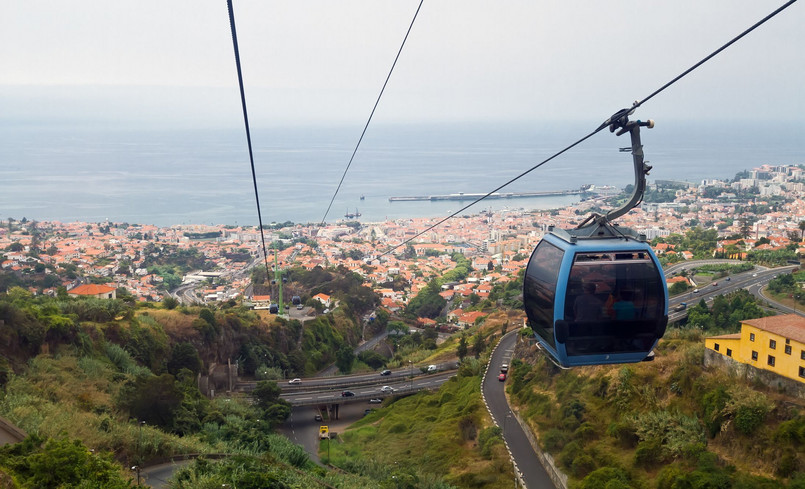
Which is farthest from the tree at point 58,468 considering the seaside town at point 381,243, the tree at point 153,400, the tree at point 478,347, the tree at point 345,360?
the seaside town at point 381,243

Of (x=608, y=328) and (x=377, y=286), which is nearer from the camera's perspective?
(x=608, y=328)

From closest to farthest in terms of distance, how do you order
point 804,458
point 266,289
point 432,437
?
point 804,458, point 432,437, point 266,289

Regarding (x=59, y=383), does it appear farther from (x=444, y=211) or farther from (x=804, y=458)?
(x=444, y=211)

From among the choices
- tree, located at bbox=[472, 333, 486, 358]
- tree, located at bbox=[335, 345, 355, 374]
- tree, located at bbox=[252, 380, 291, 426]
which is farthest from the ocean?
tree, located at bbox=[252, 380, 291, 426]

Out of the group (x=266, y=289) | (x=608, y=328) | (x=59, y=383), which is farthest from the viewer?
(x=266, y=289)

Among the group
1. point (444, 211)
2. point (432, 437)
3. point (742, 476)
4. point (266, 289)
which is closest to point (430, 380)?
point (432, 437)

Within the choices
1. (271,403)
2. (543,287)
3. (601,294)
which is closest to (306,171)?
(271,403)

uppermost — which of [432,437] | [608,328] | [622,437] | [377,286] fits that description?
[608,328]
